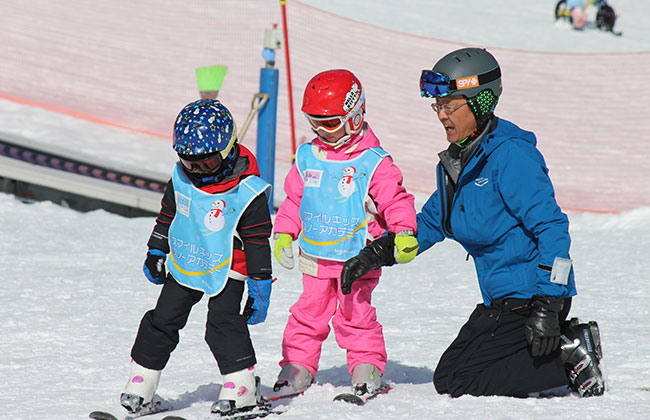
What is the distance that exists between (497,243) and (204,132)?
4.63ft

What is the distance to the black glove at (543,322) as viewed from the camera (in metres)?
3.65

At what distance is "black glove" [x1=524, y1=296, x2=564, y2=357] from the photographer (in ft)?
12.0

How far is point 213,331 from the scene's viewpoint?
12.4 feet

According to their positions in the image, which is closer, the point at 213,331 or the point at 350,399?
the point at 213,331

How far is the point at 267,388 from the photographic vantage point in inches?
173

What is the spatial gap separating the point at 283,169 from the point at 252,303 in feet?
24.2

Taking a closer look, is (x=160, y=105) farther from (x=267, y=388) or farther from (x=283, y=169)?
(x=267, y=388)

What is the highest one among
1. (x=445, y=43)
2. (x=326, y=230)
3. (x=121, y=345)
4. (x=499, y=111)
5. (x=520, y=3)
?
(x=520, y=3)

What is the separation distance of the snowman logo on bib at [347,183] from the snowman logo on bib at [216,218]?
0.71 m

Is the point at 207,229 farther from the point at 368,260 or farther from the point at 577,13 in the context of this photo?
the point at 577,13

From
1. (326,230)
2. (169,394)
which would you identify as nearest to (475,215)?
(326,230)

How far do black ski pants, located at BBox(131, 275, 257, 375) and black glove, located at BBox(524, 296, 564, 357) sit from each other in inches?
48.5

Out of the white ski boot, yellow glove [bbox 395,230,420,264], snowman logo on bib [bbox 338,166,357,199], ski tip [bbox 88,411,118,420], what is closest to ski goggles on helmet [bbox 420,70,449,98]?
snowman logo on bib [bbox 338,166,357,199]

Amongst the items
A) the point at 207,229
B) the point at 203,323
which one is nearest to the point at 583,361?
the point at 207,229
